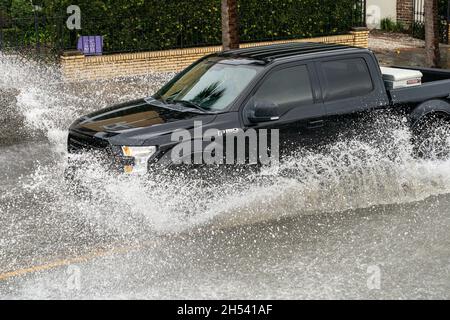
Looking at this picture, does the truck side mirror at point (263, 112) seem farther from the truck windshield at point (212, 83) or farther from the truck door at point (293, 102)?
the truck windshield at point (212, 83)

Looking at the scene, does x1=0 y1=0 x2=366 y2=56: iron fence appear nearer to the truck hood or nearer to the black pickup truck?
the black pickup truck

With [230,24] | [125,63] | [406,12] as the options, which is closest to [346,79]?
[230,24]

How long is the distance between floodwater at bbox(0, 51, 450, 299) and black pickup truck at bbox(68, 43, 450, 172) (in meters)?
0.26

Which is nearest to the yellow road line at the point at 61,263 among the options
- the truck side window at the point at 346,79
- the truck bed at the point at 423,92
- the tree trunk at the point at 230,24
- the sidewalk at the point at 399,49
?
the truck side window at the point at 346,79

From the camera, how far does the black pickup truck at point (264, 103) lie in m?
8.69

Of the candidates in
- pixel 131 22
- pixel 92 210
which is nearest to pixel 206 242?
pixel 92 210

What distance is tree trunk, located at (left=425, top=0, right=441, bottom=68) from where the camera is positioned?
710 inches

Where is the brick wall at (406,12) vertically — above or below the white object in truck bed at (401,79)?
above

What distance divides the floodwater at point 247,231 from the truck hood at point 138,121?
1.45 feet

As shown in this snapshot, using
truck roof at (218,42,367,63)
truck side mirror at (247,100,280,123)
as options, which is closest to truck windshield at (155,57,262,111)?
truck roof at (218,42,367,63)

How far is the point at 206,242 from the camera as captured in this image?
8273 mm

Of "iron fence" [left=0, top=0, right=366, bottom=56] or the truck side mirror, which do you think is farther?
"iron fence" [left=0, top=0, right=366, bottom=56]

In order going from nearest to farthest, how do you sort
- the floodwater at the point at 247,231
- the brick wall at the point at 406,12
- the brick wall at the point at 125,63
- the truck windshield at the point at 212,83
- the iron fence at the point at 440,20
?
the floodwater at the point at 247,231 < the truck windshield at the point at 212,83 < the brick wall at the point at 125,63 < the iron fence at the point at 440,20 < the brick wall at the point at 406,12

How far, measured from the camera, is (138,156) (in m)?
8.51
